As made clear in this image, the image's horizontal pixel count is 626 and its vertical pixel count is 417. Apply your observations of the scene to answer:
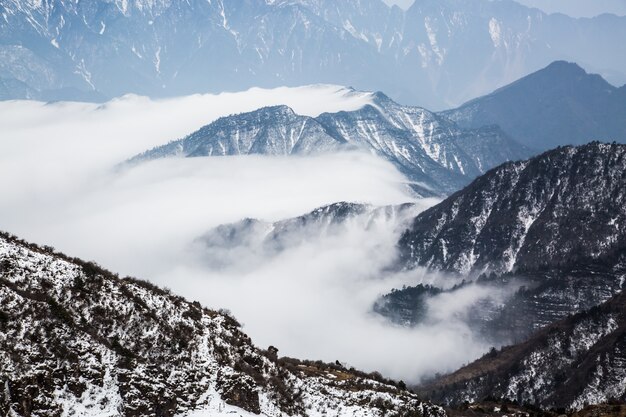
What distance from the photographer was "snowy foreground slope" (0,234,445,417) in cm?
5403

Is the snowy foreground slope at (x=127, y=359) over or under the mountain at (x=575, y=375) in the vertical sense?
under

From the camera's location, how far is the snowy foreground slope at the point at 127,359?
5403cm

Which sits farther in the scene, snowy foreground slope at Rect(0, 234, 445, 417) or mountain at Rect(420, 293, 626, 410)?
mountain at Rect(420, 293, 626, 410)

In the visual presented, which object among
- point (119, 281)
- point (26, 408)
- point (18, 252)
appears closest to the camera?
point (26, 408)

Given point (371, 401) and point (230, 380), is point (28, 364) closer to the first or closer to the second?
point (230, 380)

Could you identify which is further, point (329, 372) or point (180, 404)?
point (329, 372)

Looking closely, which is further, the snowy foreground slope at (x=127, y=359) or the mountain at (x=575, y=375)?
the mountain at (x=575, y=375)

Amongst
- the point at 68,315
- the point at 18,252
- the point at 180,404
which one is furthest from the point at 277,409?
the point at 18,252

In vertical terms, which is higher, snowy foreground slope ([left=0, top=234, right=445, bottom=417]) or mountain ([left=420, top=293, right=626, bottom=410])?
mountain ([left=420, top=293, right=626, bottom=410])

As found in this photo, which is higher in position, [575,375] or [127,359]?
[575,375]

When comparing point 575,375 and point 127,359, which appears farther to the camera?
point 575,375

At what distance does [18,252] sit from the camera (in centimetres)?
6438

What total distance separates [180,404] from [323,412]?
15.0m

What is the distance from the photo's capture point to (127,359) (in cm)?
5922
